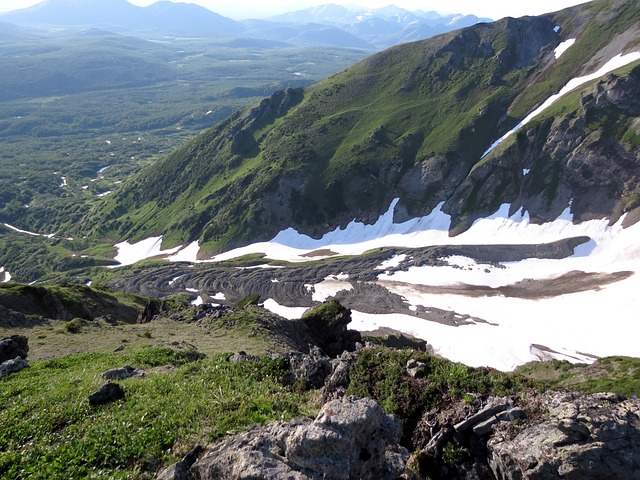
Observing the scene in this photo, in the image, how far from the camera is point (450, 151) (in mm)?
155875

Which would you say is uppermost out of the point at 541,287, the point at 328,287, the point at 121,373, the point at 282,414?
the point at 282,414

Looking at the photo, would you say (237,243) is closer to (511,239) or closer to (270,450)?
(511,239)

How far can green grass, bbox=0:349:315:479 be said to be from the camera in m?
13.9

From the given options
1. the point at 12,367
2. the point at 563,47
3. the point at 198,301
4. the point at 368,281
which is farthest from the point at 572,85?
the point at 12,367

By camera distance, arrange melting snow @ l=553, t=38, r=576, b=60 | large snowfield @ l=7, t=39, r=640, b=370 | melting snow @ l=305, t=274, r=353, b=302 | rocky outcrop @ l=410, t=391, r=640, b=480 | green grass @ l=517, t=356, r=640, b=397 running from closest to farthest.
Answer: rocky outcrop @ l=410, t=391, r=640, b=480 < green grass @ l=517, t=356, r=640, b=397 < large snowfield @ l=7, t=39, r=640, b=370 < melting snow @ l=305, t=274, r=353, b=302 < melting snow @ l=553, t=38, r=576, b=60

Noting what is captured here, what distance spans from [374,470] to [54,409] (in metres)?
14.3

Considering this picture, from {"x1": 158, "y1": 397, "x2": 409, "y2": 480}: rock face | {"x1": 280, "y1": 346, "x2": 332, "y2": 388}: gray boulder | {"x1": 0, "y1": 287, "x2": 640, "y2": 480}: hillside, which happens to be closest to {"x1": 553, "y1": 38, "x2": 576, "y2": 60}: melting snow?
{"x1": 280, "y1": 346, "x2": 332, "y2": 388}: gray boulder

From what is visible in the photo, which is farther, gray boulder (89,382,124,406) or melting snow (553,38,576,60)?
melting snow (553,38,576,60)

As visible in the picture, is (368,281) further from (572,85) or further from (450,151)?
(572,85)

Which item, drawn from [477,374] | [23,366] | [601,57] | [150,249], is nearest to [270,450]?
[477,374]

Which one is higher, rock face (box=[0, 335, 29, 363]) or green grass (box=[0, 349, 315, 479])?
green grass (box=[0, 349, 315, 479])

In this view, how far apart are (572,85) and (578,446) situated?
183 m

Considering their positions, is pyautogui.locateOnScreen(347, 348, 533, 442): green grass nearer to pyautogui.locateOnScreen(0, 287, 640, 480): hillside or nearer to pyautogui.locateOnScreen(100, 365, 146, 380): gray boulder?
pyautogui.locateOnScreen(0, 287, 640, 480): hillside

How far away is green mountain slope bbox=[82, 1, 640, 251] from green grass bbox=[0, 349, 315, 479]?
411 ft
